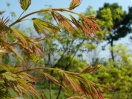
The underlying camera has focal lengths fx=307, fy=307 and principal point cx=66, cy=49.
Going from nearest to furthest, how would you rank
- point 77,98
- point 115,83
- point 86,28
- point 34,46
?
point 86,28 < point 34,46 < point 77,98 < point 115,83

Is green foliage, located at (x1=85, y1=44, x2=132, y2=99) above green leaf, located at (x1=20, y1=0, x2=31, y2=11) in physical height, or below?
below

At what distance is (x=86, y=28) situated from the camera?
1344 millimetres

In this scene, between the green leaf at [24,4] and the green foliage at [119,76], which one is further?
the green foliage at [119,76]

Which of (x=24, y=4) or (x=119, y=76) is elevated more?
(x=24, y=4)

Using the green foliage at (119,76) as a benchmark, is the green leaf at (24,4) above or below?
above

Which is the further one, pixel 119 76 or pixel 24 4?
pixel 119 76

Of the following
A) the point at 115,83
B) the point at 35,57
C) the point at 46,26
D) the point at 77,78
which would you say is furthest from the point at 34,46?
the point at 115,83

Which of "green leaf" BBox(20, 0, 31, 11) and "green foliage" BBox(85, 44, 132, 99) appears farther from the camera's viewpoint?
"green foliage" BBox(85, 44, 132, 99)

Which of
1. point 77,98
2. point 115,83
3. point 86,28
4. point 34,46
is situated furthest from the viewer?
point 115,83

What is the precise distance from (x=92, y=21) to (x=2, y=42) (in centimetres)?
41

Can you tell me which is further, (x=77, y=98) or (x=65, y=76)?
(x=77, y=98)

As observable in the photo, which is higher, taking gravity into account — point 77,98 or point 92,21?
point 92,21

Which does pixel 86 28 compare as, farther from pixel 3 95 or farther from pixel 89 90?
pixel 3 95

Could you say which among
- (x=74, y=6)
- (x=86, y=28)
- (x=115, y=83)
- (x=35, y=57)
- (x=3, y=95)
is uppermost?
(x=74, y=6)
